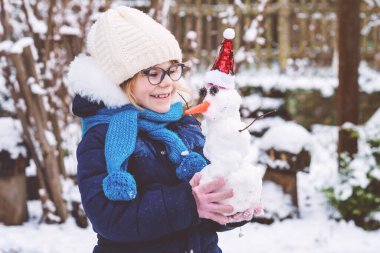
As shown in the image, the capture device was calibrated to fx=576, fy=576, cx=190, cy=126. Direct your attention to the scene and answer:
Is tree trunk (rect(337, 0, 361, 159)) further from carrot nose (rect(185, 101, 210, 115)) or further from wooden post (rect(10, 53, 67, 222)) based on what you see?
carrot nose (rect(185, 101, 210, 115))

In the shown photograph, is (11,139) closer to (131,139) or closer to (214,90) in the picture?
(131,139)

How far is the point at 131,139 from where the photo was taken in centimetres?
172

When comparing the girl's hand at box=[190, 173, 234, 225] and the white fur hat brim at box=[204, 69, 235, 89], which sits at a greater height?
the white fur hat brim at box=[204, 69, 235, 89]

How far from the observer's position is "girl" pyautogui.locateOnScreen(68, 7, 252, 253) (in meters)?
1.61

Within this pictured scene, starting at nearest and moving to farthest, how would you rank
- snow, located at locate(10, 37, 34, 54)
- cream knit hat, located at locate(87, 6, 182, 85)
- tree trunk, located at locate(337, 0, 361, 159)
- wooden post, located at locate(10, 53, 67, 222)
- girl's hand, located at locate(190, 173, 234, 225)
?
girl's hand, located at locate(190, 173, 234, 225) → cream knit hat, located at locate(87, 6, 182, 85) → snow, located at locate(10, 37, 34, 54) → wooden post, located at locate(10, 53, 67, 222) → tree trunk, located at locate(337, 0, 361, 159)

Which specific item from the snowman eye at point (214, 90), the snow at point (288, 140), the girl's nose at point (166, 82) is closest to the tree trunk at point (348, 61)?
the snow at point (288, 140)

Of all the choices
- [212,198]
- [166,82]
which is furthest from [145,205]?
[166,82]

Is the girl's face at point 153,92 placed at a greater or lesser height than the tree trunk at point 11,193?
greater

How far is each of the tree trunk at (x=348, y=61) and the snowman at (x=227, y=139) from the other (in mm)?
4143

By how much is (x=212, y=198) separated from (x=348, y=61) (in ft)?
14.2

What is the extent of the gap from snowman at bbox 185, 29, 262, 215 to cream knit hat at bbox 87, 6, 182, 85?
0.24 m

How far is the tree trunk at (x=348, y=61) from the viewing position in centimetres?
555

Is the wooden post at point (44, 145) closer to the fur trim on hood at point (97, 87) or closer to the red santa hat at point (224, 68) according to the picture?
the fur trim on hood at point (97, 87)

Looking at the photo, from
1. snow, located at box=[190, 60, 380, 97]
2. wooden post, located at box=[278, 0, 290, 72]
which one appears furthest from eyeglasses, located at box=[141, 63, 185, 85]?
wooden post, located at box=[278, 0, 290, 72]
